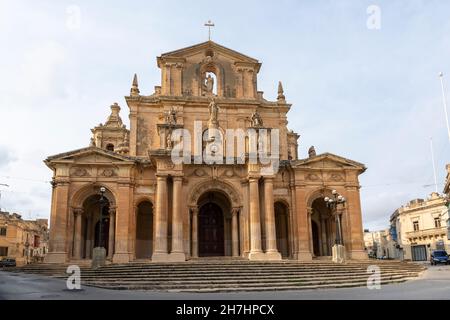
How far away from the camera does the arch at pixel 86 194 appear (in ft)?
104

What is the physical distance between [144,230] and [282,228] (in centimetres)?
1114

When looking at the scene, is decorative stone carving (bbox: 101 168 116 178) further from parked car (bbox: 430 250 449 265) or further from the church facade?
parked car (bbox: 430 250 449 265)

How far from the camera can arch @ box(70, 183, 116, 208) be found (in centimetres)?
3177

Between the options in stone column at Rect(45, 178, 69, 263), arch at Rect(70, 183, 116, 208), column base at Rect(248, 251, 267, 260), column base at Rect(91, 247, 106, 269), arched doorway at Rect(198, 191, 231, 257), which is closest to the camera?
column base at Rect(91, 247, 106, 269)

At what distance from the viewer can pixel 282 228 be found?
3500cm

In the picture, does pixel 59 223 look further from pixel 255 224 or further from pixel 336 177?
pixel 336 177

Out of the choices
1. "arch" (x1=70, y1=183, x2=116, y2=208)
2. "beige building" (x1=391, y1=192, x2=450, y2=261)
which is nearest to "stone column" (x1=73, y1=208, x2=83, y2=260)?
"arch" (x1=70, y1=183, x2=116, y2=208)

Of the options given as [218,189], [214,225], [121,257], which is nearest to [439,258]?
[214,225]

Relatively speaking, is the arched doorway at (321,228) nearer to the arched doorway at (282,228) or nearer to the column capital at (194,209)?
the arched doorway at (282,228)

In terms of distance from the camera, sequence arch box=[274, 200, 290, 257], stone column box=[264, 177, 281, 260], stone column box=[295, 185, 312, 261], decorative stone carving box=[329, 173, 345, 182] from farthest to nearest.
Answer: arch box=[274, 200, 290, 257]
decorative stone carving box=[329, 173, 345, 182]
stone column box=[295, 185, 312, 261]
stone column box=[264, 177, 281, 260]

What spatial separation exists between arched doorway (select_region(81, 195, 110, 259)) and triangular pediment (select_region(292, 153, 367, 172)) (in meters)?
15.7

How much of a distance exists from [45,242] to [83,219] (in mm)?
62157

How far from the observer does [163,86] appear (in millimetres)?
35781
